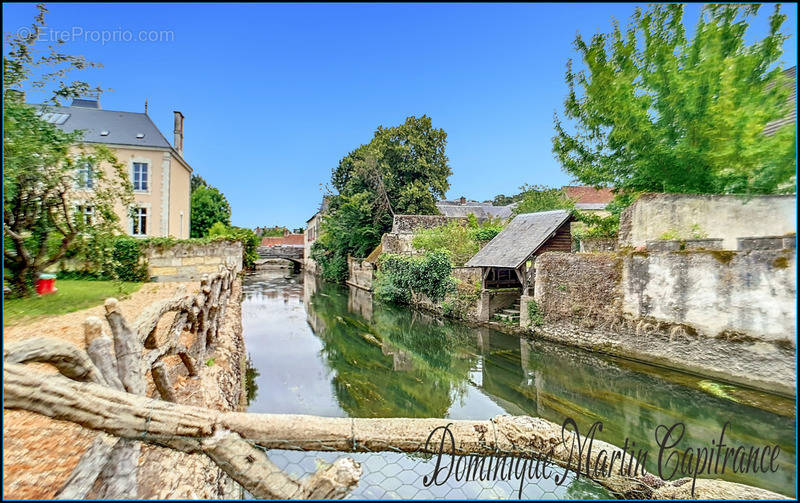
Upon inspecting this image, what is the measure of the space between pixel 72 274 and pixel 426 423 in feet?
34.3

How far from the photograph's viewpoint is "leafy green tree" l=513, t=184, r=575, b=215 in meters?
25.7

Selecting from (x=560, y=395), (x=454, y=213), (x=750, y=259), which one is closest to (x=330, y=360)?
(x=560, y=395)

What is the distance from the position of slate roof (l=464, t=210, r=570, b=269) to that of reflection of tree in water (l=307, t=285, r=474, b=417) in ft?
8.61

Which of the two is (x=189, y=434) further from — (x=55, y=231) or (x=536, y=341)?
(x=536, y=341)

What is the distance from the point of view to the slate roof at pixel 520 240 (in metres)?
11.8

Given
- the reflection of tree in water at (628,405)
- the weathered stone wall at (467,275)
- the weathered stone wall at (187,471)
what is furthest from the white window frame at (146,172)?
the reflection of tree in water at (628,405)

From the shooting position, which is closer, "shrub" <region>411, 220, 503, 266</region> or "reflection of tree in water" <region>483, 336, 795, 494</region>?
"reflection of tree in water" <region>483, 336, 795, 494</region>

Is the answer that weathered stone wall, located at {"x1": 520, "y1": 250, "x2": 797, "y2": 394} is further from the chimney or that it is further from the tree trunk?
the chimney

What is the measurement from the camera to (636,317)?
343 inches

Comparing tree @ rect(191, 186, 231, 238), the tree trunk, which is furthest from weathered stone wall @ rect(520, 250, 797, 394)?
tree @ rect(191, 186, 231, 238)

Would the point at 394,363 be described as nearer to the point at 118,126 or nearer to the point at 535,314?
the point at 535,314

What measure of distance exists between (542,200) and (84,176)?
2461 cm

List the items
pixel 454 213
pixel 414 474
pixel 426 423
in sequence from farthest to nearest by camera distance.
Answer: pixel 454 213 → pixel 414 474 → pixel 426 423

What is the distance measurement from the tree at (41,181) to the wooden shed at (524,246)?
1009cm
